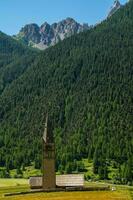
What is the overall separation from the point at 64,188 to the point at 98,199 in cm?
4016

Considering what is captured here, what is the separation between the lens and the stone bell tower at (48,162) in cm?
13788

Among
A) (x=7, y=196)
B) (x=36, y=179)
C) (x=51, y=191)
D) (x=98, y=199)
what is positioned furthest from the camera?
(x=36, y=179)

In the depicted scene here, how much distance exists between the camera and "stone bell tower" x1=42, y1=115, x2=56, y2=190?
13788 centimetres

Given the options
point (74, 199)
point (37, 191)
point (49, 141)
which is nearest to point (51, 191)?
point (37, 191)

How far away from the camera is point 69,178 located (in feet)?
493

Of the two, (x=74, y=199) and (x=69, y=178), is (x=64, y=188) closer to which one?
(x=69, y=178)

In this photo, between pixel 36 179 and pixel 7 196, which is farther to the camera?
pixel 36 179

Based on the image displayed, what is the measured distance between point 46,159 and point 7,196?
57.1ft


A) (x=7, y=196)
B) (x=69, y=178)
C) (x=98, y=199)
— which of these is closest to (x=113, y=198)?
(x=98, y=199)

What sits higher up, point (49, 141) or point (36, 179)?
point (49, 141)

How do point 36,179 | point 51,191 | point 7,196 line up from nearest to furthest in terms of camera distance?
point 7,196 < point 51,191 < point 36,179

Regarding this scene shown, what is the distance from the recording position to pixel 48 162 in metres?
138

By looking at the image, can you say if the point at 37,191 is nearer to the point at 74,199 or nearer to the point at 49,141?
the point at 49,141

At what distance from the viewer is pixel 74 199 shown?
105 metres
